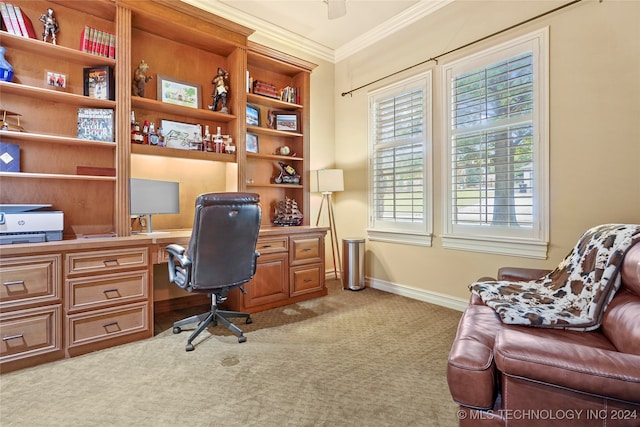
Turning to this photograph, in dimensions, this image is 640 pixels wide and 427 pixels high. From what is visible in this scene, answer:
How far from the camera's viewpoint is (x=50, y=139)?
7.77ft

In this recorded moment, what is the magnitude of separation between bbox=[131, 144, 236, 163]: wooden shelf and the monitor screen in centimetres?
27

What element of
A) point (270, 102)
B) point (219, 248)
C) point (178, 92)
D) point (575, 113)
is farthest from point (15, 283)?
point (575, 113)

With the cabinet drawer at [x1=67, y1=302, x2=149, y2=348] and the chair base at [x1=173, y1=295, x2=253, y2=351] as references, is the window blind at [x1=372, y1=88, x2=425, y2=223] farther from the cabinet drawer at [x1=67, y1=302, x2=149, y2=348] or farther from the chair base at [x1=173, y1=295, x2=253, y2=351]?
the cabinet drawer at [x1=67, y1=302, x2=149, y2=348]

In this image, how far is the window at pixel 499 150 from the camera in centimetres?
257

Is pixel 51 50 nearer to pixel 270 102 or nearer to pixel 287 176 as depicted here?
pixel 270 102

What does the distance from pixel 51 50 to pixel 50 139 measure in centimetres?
70

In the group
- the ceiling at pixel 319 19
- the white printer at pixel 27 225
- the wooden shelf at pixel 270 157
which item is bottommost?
the white printer at pixel 27 225

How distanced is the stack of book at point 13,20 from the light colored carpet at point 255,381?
2.37m

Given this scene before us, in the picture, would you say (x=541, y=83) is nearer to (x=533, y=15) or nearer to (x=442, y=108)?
(x=533, y=15)

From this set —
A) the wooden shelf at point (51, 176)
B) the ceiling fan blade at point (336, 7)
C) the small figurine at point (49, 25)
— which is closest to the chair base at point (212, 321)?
the wooden shelf at point (51, 176)

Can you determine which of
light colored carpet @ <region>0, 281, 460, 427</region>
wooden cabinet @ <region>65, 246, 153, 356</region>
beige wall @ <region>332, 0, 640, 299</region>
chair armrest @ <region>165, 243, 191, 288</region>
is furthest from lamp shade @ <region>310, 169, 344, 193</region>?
wooden cabinet @ <region>65, 246, 153, 356</region>

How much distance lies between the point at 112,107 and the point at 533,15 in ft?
11.9

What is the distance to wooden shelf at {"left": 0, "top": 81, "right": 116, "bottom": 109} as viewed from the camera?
7.33ft

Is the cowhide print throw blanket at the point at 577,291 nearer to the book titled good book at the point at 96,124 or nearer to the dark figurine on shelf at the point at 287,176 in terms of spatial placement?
the dark figurine on shelf at the point at 287,176
